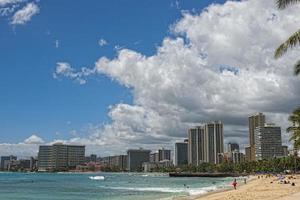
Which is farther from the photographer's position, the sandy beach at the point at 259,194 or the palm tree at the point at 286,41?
the sandy beach at the point at 259,194

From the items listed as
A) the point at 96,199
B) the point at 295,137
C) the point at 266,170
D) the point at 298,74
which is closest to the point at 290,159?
the point at 266,170

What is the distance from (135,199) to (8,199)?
18.9 m

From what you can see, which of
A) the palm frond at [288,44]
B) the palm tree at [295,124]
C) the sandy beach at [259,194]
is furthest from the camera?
the palm tree at [295,124]

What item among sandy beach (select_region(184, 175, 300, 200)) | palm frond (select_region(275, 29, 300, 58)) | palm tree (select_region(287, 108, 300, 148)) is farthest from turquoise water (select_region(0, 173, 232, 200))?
palm frond (select_region(275, 29, 300, 58))

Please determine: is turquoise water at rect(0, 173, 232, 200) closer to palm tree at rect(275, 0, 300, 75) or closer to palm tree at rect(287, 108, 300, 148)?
palm tree at rect(287, 108, 300, 148)

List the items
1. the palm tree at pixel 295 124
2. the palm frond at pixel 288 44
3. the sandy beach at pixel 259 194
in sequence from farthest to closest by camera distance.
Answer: the palm tree at pixel 295 124
the sandy beach at pixel 259 194
the palm frond at pixel 288 44

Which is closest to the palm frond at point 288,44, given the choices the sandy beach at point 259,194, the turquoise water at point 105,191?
the sandy beach at point 259,194

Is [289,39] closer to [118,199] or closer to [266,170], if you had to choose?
[118,199]

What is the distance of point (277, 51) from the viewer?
1830 centimetres

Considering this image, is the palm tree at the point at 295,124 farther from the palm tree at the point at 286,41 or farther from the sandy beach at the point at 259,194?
the palm tree at the point at 286,41

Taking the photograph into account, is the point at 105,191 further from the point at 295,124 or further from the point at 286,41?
the point at 286,41

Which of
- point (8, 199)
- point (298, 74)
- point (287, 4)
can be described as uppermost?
point (287, 4)

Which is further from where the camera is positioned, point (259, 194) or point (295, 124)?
point (295, 124)

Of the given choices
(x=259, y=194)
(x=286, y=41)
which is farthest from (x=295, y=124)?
(x=286, y=41)
